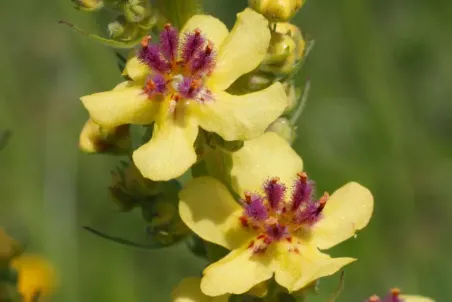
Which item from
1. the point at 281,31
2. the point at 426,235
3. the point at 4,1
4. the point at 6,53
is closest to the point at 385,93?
the point at 426,235

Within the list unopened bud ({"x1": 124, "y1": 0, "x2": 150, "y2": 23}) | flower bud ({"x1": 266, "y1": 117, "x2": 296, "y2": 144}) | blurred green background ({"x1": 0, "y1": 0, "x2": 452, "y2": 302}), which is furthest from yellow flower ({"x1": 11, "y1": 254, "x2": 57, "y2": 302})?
unopened bud ({"x1": 124, "y1": 0, "x2": 150, "y2": 23})

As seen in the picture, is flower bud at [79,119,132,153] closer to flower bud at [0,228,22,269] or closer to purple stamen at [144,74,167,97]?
purple stamen at [144,74,167,97]

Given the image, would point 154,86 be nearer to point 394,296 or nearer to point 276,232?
point 276,232

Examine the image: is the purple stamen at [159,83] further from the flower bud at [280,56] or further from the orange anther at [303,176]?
the orange anther at [303,176]

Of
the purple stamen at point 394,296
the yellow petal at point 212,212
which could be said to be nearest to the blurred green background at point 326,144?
the purple stamen at point 394,296

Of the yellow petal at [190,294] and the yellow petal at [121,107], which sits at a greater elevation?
the yellow petal at [121,107]

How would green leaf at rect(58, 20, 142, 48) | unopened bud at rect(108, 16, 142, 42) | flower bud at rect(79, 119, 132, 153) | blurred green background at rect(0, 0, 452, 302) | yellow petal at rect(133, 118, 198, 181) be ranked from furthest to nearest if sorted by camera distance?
blurred green background at rect(0, 0, 452, 302) < flower bud at rect(79, 119, 132, 153) < unopened bud at rect(108, 16, 142, 42) < green leaf at rect(58, 20, 142, 48) < yellow petal at rect(133, 118, 198, 181)

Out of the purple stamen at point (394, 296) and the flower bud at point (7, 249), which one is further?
the flower bud at point (7, 249)
